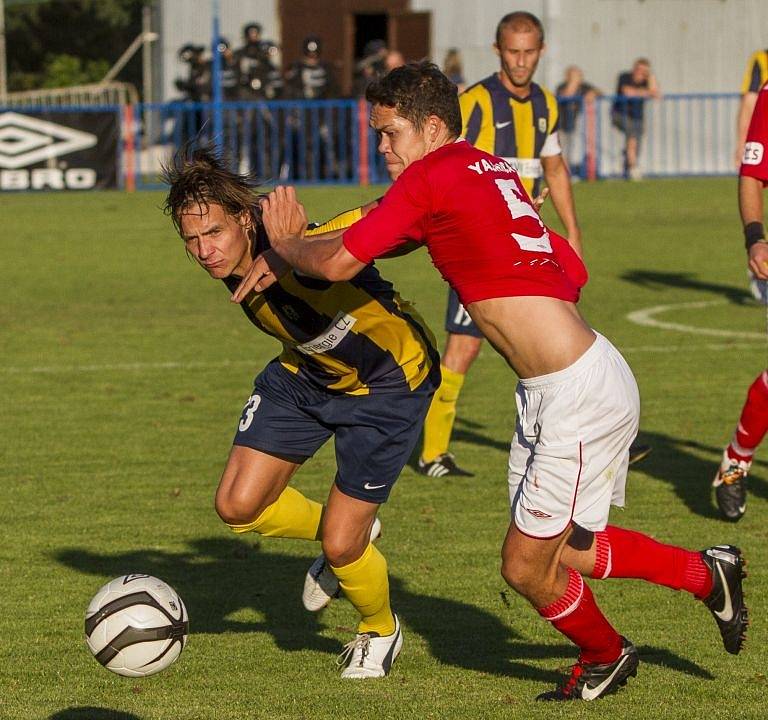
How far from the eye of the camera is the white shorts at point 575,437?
4.66 metres

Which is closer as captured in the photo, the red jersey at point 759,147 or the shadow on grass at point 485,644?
the shadow on grass at point 485,644

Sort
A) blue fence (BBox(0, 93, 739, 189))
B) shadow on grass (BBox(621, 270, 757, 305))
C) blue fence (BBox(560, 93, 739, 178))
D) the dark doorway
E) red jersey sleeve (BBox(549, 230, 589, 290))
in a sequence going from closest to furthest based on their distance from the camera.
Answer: red jersey sleeve (BBox(549, 230, 589, 290))
shadow on grass (BBox(621, 270, 757, 305))
blue fence (BBox(0, 93, 739, 189))
blue fence (BBox(560, 93, 739, 178))
the dark doorway

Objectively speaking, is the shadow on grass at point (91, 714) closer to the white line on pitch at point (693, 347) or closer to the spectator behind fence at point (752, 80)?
the spectator behind fence at point (752, 80)

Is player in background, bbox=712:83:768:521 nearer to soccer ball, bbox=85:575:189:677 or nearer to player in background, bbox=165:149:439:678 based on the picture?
player in background, bbox=165:149:439:678

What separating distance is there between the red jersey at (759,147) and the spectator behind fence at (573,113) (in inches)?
753

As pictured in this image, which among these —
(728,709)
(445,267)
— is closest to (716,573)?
(728,709)

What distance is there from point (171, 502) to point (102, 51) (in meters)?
54.0

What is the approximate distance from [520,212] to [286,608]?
2187mm

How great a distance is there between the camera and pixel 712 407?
9938mm

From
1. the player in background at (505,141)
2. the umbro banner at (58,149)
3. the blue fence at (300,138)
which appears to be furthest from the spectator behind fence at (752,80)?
the umbro banner at (58,149)

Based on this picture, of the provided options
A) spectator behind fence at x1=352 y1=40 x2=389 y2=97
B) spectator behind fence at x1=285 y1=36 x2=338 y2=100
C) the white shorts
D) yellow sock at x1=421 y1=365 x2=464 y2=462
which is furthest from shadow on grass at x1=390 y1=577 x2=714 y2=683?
spectator behind fence at x1=285 y1=36 x2=338 y2=100

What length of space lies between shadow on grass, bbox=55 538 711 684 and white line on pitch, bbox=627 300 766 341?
22.1 ft

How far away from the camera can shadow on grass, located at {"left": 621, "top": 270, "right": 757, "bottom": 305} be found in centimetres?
1472

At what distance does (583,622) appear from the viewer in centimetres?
485
